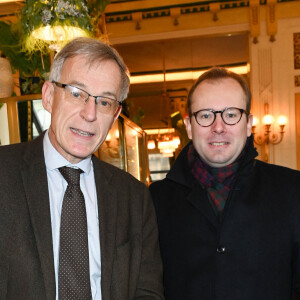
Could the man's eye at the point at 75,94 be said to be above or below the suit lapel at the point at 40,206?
above

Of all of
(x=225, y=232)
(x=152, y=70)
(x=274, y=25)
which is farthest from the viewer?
(x=152, y=70)

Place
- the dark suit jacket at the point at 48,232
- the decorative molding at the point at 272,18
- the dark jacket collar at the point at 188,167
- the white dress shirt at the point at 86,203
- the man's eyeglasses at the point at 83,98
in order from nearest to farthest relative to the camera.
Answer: the dark suit jacket at the point at 48,232, the white dress shirt at the point at 86,203, the man's eyeglasses at the point at 83,98, the dark jacket collar at the point at 188,167, the decorative molding at the point at 272,18

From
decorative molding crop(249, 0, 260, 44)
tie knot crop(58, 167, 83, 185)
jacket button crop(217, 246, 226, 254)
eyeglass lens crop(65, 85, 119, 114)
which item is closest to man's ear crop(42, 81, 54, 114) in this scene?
eyeglass lens crop(65, 85, 119, 114)

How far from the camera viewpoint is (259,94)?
812 cm

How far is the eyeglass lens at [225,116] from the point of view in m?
1.87

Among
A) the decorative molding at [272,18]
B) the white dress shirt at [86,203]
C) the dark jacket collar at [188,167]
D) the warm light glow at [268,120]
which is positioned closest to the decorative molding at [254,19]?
the decorative molding at [272,18]

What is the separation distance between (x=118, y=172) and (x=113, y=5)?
6988 millimetres

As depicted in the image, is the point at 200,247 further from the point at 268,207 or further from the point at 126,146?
the point at 126,146

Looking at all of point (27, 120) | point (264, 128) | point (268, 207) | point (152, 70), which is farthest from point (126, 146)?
point (152, 70)

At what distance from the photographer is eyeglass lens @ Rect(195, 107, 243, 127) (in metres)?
1.87

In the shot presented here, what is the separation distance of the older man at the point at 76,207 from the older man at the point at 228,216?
0.17 metres

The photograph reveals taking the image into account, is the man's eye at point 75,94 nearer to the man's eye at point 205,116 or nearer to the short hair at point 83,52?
the short hair at point 83,52

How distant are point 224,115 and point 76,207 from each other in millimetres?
733

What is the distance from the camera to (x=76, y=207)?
5.22 ft
